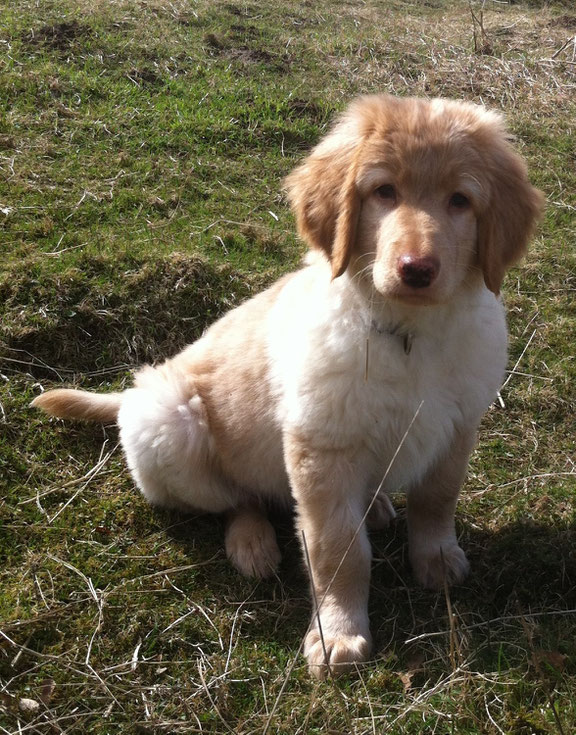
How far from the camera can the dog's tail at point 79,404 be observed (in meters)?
3.73

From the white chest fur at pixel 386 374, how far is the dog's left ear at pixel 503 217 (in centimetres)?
14

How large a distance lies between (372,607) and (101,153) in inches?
155

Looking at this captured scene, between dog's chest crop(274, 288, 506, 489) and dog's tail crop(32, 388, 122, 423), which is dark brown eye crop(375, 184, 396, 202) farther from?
dog's tail crop(32, 388, 122, 423)

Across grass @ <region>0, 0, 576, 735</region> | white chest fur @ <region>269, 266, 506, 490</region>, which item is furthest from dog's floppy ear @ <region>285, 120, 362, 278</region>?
grass @ <region>0, 0, 576, 735</region>

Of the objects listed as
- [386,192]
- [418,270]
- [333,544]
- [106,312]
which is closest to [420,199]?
[386,192]

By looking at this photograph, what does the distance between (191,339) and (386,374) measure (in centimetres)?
197

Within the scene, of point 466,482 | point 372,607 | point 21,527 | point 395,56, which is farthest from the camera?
point 395,56

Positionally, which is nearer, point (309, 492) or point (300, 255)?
point (309, 492)

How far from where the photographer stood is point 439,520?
3254 millimetres

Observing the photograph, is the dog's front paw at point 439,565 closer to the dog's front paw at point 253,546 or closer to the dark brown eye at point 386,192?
the dog's front paw at point 253,546

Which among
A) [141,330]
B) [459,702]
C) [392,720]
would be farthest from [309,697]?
[141,330]

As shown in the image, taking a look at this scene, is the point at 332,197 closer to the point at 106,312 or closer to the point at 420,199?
the point at 420,199

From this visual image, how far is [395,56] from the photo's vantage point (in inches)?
302

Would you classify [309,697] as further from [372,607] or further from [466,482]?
[466,482]
